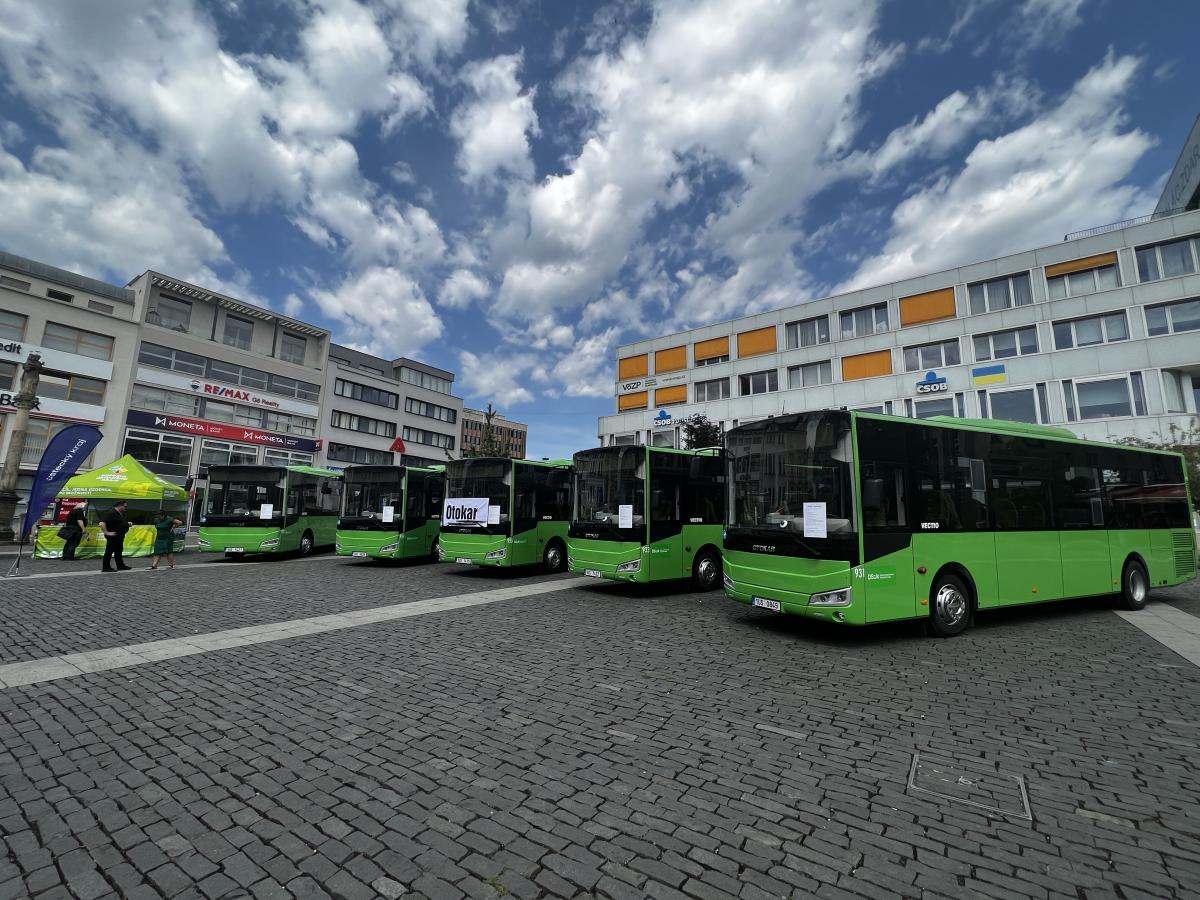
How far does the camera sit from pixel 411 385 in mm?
56812

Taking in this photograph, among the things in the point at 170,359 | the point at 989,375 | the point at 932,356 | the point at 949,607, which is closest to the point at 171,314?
the point at 170,359

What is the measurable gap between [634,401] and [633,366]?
298 cm

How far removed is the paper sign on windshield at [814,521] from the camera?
7.01 meters

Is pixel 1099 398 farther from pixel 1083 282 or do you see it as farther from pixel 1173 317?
pixel 1083 282

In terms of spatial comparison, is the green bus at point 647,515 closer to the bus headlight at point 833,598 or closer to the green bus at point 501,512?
the green bus at point 501,512

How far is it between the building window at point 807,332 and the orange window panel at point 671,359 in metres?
7.69

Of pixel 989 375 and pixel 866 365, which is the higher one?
pixel 866 365

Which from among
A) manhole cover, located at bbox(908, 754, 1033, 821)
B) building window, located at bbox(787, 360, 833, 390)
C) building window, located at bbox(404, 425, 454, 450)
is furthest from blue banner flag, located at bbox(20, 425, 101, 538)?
building window, located at bbox(404, 425, 454, 450)

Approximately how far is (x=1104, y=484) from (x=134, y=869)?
43.0 feet

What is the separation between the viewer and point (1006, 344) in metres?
29.3

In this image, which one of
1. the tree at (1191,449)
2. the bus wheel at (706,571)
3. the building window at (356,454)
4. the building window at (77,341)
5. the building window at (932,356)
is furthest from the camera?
the building window at (356,454)

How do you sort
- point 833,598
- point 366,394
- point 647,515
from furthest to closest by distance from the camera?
1. point 366,394
2. point 647,515
3. point 833,598

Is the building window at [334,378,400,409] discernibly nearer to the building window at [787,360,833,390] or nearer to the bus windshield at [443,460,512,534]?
the building window at [787,360,833,390]

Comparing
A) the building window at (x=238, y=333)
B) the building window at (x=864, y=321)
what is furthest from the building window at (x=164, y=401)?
the building window at (x=864, y=321)
